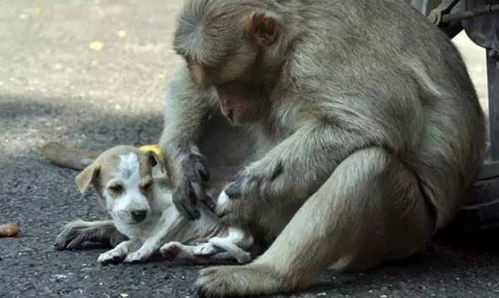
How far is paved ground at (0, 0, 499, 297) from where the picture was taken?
5555 millimetres

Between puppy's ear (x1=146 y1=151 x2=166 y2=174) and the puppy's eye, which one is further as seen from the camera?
puppy's ear (x1=146 y1=151 x2=166 y2=174)

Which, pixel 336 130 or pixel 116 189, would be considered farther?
pixel 116 189

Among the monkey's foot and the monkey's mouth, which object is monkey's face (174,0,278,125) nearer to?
the monkey's mouth

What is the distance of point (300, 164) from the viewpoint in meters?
5.43

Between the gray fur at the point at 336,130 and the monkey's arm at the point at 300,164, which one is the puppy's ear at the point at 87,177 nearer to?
the gray fur at the point at 336,130

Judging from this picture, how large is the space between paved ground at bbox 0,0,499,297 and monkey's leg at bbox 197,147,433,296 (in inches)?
6.4

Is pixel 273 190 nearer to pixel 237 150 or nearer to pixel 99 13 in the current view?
pixel 237 150

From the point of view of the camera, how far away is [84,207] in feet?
23.6

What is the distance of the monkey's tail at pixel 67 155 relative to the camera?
7.97 metres

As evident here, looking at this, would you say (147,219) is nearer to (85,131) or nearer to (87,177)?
(87,177)

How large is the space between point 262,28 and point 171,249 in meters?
1.17

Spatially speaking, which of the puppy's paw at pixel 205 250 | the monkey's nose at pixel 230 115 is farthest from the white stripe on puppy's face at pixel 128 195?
the monkey's nose at pixel 230 115

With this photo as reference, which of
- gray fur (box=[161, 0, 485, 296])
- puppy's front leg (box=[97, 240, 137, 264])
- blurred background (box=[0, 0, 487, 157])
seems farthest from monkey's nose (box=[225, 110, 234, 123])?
blurred background (box=[0, 0, 487, 157])

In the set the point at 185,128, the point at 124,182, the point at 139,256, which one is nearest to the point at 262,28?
the point at 185,128
